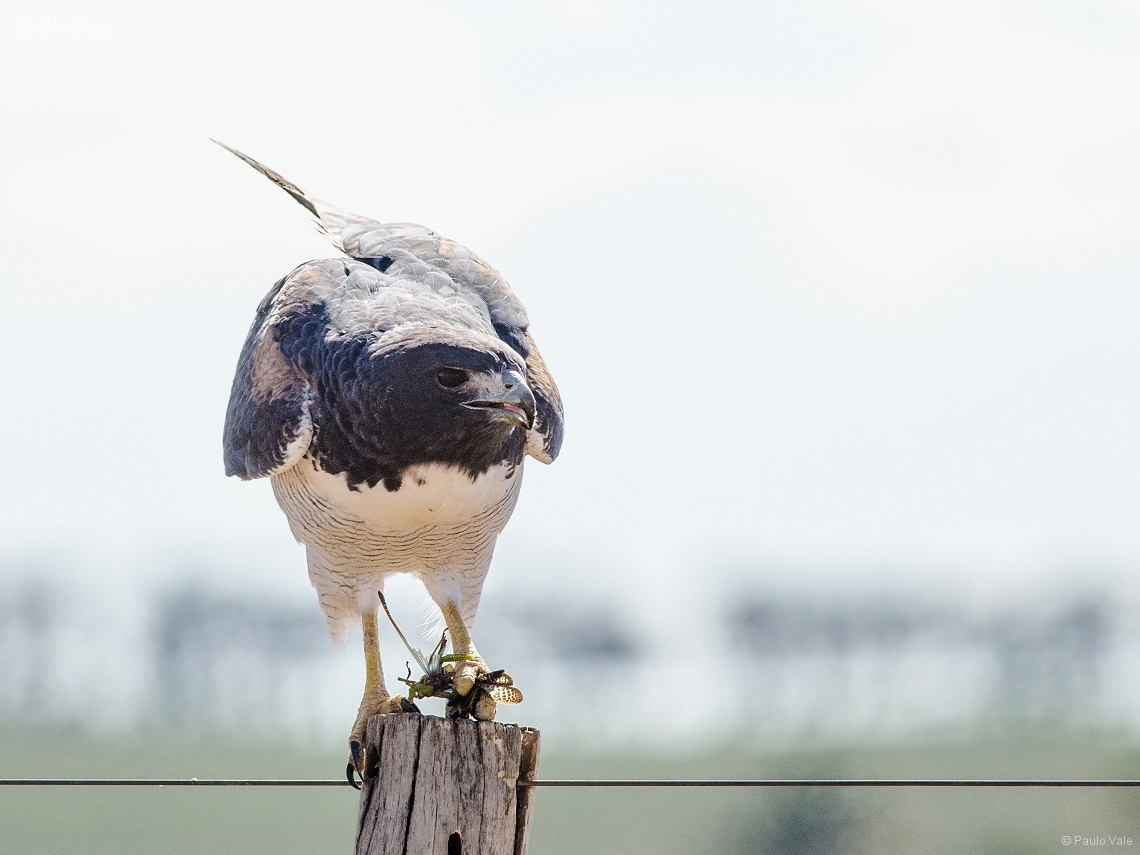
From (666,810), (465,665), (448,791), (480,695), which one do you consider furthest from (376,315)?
(666,810)

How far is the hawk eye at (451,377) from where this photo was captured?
597 cm

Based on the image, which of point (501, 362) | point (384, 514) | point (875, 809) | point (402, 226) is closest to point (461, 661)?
point (384, 514)

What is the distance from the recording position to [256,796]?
26.0 m

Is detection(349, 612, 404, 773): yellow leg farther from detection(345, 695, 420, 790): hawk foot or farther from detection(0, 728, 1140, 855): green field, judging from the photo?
detection(0, 728, 1140, 855): green field

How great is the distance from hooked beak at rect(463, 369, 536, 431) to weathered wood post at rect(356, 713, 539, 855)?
139 centimetres

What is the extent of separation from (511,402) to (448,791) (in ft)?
5.52

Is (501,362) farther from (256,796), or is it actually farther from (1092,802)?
(256,796)

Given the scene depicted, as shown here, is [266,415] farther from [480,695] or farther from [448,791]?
[448,791]

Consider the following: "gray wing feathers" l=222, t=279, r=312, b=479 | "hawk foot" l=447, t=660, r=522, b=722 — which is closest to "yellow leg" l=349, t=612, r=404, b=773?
"hawk foot" l=447, t=660, r=522, b=722

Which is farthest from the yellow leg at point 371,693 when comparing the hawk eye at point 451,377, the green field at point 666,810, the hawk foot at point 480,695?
the green field at point 666,810

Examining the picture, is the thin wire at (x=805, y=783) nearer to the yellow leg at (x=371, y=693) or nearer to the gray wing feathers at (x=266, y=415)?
the yellow leg at (x=371, y=693)

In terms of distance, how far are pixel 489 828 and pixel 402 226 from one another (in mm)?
3583

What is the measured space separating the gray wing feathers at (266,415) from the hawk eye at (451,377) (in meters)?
0.68

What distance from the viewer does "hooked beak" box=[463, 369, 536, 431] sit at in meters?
5.89
